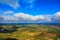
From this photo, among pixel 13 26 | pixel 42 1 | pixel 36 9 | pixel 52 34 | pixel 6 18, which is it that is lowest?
pixel 52 34

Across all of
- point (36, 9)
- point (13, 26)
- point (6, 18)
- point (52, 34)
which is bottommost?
point (52, 34)

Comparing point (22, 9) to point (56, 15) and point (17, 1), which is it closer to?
point (17, 1)

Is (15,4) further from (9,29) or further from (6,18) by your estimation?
(9,29)

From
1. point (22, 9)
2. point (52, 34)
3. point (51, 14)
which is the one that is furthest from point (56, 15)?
point (22, 9)

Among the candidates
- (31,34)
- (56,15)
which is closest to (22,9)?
(31,34)

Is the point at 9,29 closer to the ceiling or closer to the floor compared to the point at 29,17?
closer to the floor

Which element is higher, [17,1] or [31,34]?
[17,1]
